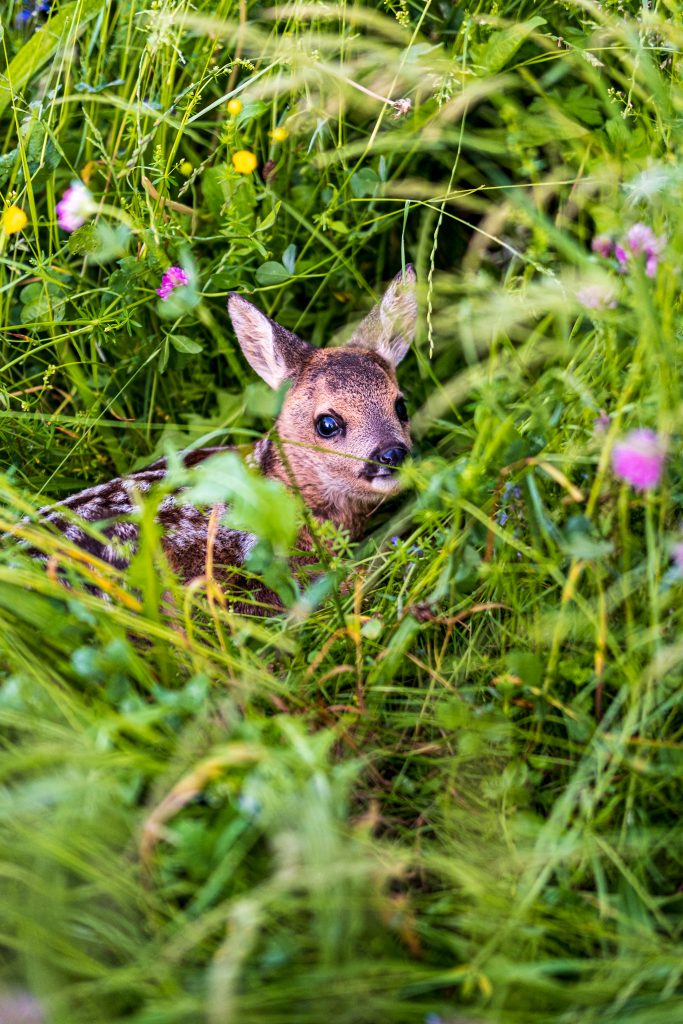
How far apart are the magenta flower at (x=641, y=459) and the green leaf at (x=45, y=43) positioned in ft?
9.46

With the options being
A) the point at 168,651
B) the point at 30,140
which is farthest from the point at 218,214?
the point at 168,651

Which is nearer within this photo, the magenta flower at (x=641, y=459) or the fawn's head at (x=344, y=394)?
the magenta flower at (x=641, y=459)

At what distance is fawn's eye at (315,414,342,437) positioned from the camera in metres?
4.38

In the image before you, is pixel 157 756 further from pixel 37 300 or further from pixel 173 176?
pixel 173 176

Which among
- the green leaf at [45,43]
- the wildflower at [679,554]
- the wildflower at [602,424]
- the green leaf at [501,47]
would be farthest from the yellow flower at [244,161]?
the wildflower at [679,554]

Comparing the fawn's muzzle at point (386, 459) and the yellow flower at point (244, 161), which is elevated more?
the yellow flower at point (244, 161)

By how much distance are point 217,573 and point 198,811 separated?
5.87ft

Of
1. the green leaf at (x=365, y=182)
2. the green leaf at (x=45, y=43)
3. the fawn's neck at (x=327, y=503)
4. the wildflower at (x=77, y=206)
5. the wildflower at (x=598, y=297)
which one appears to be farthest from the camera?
the fawn's neck at (x=327, y=503)

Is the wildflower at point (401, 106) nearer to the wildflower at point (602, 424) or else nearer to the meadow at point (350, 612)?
the meadow at point (350, 612)

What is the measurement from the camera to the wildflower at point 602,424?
258 cm

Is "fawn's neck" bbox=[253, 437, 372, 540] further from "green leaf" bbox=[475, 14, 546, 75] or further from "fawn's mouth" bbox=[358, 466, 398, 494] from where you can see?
"green leaf" bbox=[475, 14, 546, 75]

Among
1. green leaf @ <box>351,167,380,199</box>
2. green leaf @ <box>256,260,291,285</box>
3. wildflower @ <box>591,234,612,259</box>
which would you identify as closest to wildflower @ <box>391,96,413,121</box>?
green leaf @ <box>351,167,380,199</box>

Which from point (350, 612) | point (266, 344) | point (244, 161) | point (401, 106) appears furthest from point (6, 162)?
point (350, 612)

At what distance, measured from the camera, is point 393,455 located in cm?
405
